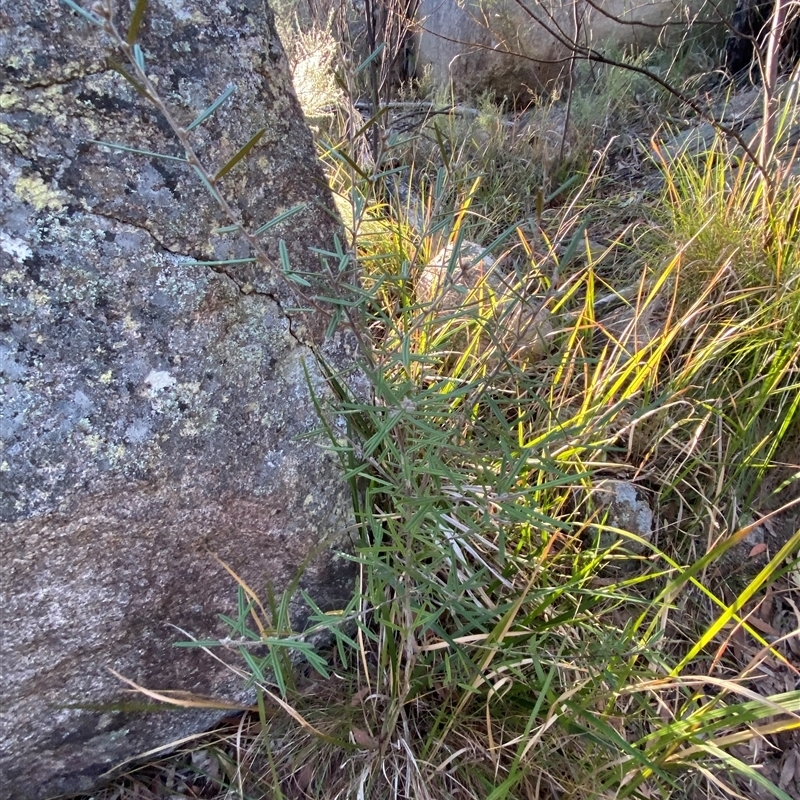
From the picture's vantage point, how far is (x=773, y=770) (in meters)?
1.24

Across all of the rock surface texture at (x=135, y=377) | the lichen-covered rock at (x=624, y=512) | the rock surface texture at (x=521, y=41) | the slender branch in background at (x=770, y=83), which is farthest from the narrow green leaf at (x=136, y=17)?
the rock surface texture at (x=521, y=41)

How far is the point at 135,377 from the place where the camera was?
3.21 ft

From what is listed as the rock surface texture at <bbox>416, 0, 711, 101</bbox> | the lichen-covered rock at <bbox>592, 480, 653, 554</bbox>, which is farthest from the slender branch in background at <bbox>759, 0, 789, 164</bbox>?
the rock surface texture at <bbox>416, 0, 711, 101</bbox>

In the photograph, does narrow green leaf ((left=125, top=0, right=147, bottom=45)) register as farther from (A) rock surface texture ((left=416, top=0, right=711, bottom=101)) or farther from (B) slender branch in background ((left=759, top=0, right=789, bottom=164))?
(A) rock surface texture ((left=416, top=0, right=711, bottom=101))

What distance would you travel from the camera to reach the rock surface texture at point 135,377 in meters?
0.90

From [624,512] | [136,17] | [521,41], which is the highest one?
[521,41]

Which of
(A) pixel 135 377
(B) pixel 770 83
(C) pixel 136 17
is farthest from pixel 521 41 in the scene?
(C) pixel 136 17

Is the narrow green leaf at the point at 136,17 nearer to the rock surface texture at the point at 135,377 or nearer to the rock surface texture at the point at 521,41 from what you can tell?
the rock surface texture at the point at 135,377

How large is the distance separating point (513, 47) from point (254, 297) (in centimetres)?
317

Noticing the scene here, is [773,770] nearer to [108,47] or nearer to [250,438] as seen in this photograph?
[250,438]

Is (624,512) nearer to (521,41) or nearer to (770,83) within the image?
(770,83)

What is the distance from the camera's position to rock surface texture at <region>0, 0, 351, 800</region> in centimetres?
90

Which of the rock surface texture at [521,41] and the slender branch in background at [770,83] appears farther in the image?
the rock surface texture at [521,41]

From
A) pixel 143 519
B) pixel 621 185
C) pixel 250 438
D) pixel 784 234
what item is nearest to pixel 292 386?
pixel 250 438
